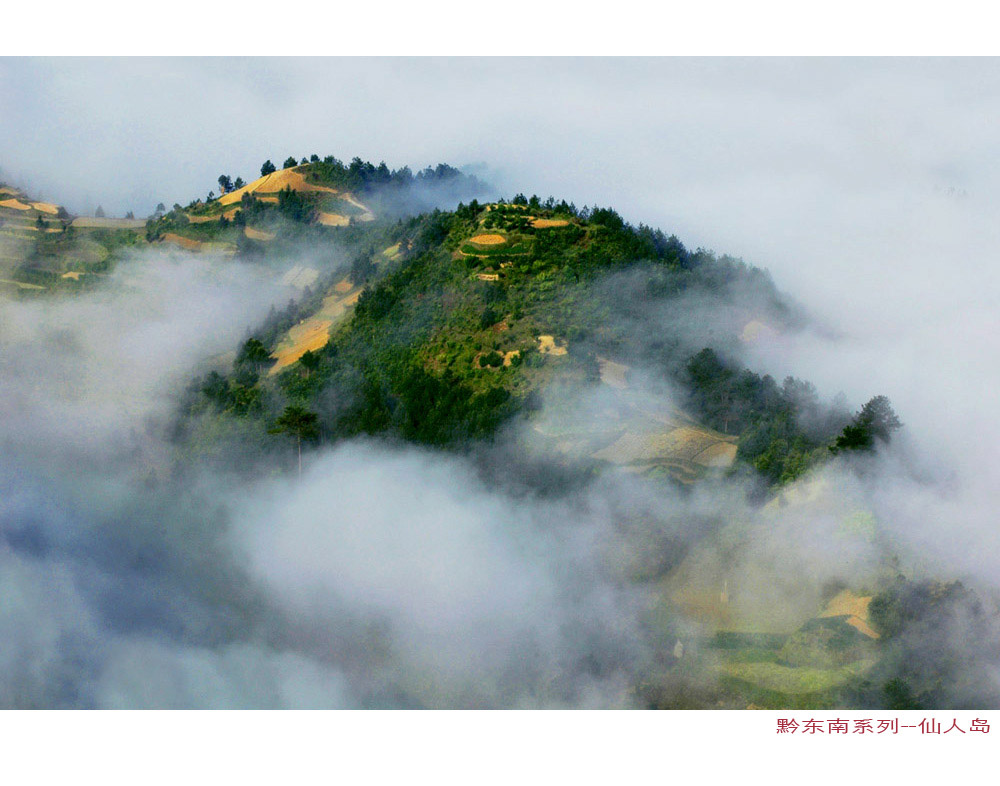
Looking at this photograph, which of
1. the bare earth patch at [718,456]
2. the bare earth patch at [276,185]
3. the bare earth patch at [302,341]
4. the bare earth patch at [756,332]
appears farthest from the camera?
the bare earth patch at [276,185]

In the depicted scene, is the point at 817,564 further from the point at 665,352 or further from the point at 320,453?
the point at 320,453

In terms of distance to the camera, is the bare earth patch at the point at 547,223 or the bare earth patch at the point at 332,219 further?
the bare earth patch at the point at 332,219

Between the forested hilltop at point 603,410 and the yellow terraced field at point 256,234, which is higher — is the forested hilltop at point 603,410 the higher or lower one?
the lower one

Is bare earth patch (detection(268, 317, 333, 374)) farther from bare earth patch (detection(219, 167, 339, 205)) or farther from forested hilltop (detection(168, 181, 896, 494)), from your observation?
bare earth patch (detection(219, 167, 339, 205))

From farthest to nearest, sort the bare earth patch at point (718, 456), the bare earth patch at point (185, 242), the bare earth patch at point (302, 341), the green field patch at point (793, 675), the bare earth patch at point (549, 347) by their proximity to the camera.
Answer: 1. the bare earth patch at point (185, 242)
2. the bare earth patch at point (302, 341)
3. the bare earth patch at point (549, 347)
4. the bare earth patch at point (718, 456)
5. the green field patch at point (793, 675)

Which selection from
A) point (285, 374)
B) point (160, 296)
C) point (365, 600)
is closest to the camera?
point (365, 600)

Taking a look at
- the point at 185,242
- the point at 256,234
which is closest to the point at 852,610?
the point at 256,234

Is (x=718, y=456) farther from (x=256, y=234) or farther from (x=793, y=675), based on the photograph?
(x=256, y=234)

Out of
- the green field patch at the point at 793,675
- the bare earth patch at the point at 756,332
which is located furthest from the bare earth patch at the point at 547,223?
the green field patch at the point at 793,675

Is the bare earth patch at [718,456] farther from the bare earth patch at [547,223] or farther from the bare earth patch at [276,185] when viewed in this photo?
the bare earth patch at [276,185]

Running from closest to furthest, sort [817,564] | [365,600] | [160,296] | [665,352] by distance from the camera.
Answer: [817,564]
[365,600]
[665,352]
[160,296]

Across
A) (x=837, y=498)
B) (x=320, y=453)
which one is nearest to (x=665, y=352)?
(x=837, y=498)
